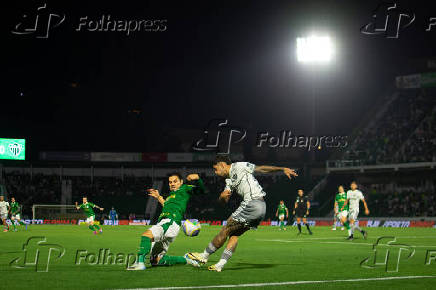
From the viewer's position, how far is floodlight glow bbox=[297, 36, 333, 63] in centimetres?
5584

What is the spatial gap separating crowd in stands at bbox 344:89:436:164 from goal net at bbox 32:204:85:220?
28.8 meters

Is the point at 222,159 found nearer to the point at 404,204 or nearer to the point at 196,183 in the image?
the point at 196,183

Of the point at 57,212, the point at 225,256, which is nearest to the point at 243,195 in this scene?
the point at 225,256

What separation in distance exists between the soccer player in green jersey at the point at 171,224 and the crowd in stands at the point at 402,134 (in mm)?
43030

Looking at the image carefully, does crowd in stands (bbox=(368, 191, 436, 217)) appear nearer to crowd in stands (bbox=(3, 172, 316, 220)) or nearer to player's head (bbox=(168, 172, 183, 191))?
crowd in stands (bbox=(3, 172, 316, 220))

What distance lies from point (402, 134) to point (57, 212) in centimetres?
3551

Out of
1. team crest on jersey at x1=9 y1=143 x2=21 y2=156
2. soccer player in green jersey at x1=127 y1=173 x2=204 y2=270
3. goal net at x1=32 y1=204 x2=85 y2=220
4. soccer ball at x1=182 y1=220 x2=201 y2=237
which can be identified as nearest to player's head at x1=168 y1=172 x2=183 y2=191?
soccer player in green jersey at x1=127 y1=173 x2=204 y2=270

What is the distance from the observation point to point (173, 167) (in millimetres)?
79688

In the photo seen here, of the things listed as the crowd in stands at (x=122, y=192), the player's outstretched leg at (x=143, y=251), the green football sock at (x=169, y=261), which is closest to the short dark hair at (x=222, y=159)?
the player's outstretched leg at (x=143, y=251)

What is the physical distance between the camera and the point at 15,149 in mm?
67938

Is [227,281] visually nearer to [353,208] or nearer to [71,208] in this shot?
[353,208]

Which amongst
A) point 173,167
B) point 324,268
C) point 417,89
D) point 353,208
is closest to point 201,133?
point 173,167

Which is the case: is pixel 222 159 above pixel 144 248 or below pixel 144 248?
above

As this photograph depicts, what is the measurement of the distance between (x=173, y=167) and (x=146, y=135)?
20.0 ft
